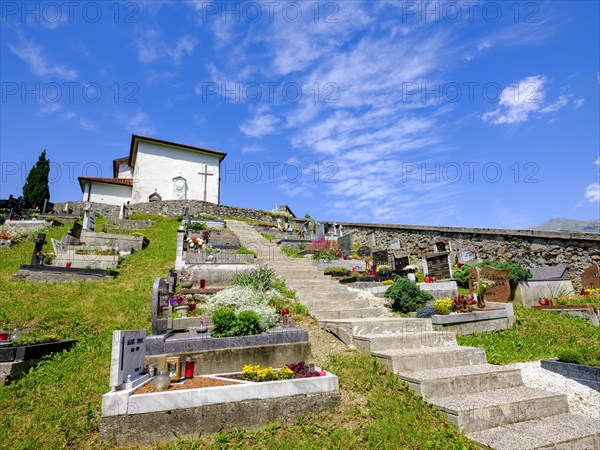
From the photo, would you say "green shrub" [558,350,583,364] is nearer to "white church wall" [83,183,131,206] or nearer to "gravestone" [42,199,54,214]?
"gravestone" [42,199,54,214]

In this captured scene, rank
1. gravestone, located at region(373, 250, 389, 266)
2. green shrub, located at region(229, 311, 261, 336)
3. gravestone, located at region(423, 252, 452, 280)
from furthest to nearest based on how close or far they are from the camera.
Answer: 1. gravestone, located at region(373, 250, 389, 266)
2. gravestone, located at region(423, 252, 452, 280)
3. green shrub, located at region(229, 311, 261, 336)

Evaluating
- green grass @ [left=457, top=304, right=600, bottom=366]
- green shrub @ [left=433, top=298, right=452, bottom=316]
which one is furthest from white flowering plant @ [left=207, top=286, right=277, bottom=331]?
green grass @ [left=457, top=304, right=600, bottom=366]

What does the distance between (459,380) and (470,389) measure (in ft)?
0.79

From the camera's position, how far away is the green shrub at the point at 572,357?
639 cm

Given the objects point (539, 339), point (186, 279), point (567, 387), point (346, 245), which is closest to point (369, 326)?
point (567, 387)

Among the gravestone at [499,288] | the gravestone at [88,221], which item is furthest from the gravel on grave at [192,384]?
the gravestone at [88,221]

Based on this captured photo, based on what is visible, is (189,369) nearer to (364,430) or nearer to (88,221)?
(364,430)

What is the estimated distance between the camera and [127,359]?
15.7ft

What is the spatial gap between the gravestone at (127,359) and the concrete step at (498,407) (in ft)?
14.2

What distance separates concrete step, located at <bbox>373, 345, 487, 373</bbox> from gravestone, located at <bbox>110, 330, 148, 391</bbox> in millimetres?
4033

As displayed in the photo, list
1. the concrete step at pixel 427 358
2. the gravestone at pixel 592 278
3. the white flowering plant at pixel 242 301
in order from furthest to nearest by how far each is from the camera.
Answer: the gravestone at pixel 592 278 < the white flowering plant at pixel 242 301 < the concrete step at pixel 427 358

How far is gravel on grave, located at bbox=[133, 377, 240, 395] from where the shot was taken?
461cm

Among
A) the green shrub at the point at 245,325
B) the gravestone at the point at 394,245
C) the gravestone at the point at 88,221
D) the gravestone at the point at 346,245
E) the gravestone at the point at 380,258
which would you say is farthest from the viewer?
the gravestone at the point at 394,245

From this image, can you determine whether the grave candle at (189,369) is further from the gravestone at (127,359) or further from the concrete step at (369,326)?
the concrete step at (369,326)
